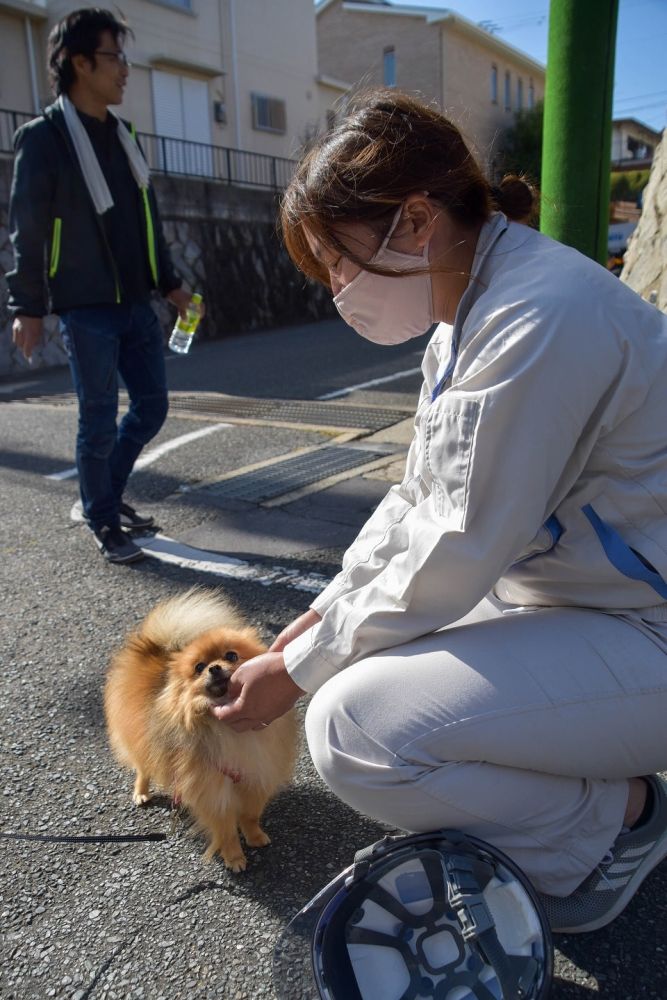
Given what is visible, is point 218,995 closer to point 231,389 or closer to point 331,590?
point 331,590

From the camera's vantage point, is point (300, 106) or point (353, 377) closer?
point (353, 377)

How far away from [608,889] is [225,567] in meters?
2.36

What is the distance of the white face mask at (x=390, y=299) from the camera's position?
1695mm

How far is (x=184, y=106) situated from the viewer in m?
19.8

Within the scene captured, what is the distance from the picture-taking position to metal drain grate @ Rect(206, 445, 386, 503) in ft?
15.6

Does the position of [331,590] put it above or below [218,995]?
above

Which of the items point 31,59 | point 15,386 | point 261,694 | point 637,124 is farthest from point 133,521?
point 637,124

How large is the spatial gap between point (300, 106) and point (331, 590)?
2393 cm

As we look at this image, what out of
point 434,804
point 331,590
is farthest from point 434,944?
point 331,590

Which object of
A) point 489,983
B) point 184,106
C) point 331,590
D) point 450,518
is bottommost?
point 489,983

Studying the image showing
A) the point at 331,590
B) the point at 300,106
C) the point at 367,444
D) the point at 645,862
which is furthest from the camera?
the point at 300,106

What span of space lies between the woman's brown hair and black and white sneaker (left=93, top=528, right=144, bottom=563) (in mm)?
2359

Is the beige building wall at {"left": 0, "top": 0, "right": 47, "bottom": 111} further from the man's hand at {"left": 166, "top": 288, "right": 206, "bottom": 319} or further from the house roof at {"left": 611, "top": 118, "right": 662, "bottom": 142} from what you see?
the house roof at {"left": 611, "top": 118, "right": 662, "bottom": 142}

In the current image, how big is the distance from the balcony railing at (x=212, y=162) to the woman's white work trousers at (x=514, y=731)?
16.0 meters
